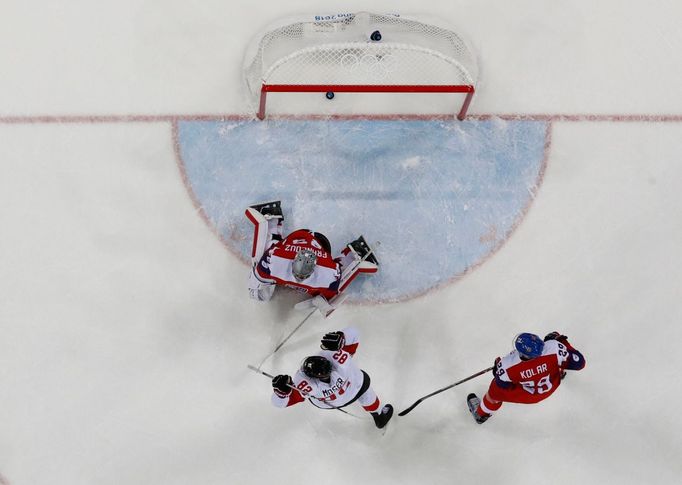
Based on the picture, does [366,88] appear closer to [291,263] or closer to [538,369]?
[291,263]

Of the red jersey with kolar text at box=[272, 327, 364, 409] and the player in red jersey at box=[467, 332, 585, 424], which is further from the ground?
the player in red jersey at box=[467, 332, 585, 424]

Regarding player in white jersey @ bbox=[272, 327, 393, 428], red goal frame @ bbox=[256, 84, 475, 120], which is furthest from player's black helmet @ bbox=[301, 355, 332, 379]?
red goal frame @ bbox=[256, 84, 475, 120]

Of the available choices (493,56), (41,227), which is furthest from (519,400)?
(41,227)

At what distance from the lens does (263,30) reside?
5266mm

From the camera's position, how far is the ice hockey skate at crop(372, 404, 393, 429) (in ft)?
15.8

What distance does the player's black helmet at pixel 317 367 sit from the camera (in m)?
3.78

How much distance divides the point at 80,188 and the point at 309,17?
2163 mm

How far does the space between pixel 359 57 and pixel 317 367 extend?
8.09ft

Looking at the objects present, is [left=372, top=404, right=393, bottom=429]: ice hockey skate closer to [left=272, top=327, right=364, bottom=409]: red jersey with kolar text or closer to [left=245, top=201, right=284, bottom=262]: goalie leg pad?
[left=272, top=327, right=364, bottom=409]: red jersey with kolar text

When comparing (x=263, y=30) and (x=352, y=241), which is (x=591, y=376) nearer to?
(x=352, y=241)

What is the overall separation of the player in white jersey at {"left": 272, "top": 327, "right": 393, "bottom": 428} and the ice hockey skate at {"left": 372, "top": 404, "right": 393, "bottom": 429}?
1.32 feet

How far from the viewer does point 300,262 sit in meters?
4.17

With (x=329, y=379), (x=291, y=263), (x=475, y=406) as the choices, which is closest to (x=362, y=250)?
(x=291, y=263)

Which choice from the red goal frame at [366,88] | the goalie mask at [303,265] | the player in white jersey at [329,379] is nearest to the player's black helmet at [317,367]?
the player in white jersey at [329,379]
